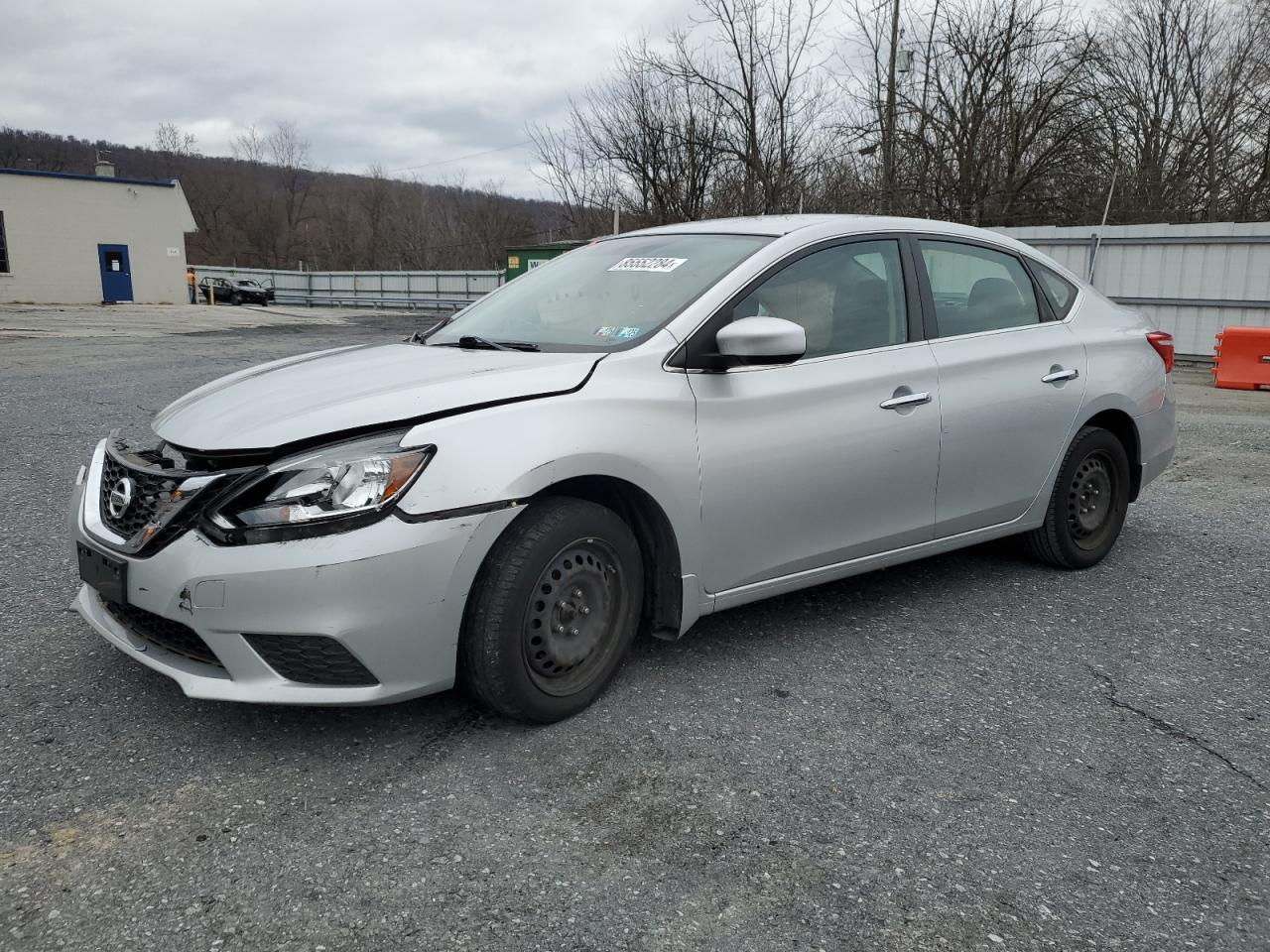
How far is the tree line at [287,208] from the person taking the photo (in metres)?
72.2

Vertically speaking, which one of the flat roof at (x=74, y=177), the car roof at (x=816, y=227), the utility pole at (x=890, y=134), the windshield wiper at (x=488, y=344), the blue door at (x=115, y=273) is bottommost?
the windshield wiper at (x=488, y=344)

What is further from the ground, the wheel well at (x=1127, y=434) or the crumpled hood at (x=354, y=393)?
the crumpled hood at (x=354, y=393)

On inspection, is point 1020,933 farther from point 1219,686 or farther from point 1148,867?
point 1219,686

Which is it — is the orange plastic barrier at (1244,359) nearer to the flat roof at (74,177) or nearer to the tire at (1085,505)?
the tire at (1085,505)

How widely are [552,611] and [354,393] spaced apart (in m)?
0.89

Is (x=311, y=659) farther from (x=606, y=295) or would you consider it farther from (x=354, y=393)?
(x=606, y=295)

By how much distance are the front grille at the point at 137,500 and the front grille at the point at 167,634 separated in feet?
0.78

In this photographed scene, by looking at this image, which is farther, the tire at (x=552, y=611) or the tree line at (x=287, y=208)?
the tree line at (x=287, y=208)

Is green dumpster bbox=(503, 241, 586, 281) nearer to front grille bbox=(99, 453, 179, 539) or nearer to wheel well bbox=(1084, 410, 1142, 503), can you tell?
wheel well bbox=(1084, 410, 1142, 503)

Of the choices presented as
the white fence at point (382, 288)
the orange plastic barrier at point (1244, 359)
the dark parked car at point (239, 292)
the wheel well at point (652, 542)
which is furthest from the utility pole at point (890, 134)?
the dark parked car at point (239, 292)

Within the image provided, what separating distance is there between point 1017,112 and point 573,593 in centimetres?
2051

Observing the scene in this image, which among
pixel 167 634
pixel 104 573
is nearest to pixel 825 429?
pixel 167 634

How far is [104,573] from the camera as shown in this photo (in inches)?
118

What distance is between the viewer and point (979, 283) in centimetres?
447
